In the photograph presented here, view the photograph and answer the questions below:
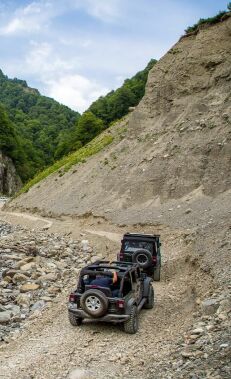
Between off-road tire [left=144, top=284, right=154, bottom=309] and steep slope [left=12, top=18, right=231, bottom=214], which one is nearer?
off-road tire [left=144, top=284, right=154, bottom=309]

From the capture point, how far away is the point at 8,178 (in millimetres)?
78312

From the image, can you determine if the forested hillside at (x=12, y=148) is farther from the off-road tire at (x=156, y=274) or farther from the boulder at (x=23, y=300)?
the boulder at (x=23, y=300)

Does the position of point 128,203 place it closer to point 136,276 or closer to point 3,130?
point 136,276

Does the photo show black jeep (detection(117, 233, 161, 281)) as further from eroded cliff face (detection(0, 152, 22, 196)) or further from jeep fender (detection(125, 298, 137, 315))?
eroded cliff face (detection(0, 152, 22, 196))

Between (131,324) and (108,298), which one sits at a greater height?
(108,298)

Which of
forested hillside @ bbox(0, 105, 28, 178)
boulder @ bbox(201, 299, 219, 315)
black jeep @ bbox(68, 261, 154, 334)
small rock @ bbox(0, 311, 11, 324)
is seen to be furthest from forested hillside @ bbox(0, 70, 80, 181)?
boulder @ bbox(201, 299, 219, 315)

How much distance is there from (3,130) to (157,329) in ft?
259

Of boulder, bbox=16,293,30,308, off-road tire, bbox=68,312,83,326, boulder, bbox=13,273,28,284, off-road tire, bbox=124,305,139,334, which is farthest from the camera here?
boulder, bbox=13,273,28,284

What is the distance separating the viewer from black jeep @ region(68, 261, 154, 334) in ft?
34.8

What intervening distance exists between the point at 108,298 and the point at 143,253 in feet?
19.5

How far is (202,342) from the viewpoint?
29.1 feet

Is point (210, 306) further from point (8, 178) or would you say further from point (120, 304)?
point (8, 178)

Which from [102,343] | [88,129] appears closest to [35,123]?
[88,129]

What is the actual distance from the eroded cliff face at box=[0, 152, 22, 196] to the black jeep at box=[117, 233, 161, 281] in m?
62.1
